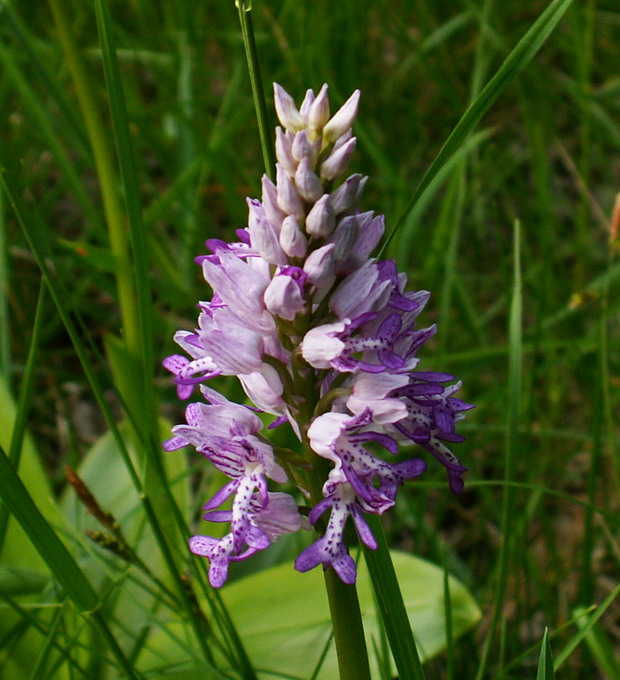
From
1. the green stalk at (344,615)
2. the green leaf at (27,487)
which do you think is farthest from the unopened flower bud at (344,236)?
the green leaf at (27,487)

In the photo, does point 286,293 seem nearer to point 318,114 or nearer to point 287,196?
point 287,196

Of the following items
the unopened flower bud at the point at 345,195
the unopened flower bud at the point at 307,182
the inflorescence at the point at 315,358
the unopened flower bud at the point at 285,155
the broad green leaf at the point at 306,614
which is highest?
the unopened flower bud at the point at 285,155

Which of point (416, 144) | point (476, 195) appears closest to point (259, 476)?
point (476, 195)

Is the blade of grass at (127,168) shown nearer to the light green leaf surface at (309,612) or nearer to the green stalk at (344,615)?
the green stalk at (344,615)

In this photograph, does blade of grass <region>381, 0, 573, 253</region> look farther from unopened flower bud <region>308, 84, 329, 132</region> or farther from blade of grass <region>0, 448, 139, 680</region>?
blade of grass <region>0, 448, 139, 680</region>

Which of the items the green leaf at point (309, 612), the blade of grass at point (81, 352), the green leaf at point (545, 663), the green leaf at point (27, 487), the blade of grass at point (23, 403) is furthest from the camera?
the green leaf at point (27, 487)

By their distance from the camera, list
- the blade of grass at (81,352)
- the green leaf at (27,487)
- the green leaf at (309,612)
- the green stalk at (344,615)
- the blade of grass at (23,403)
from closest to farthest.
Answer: the green stalk at (344,615), the blade of grass at (81,352), the blade of grass at (23,403), the green leaf at (309,612), the green leaf at (27,487)

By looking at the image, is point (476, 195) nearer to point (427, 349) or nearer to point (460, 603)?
point (427, 349)

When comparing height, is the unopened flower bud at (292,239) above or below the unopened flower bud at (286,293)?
above

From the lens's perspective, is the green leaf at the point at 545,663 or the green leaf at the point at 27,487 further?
the green leaf at the point at 27,487
